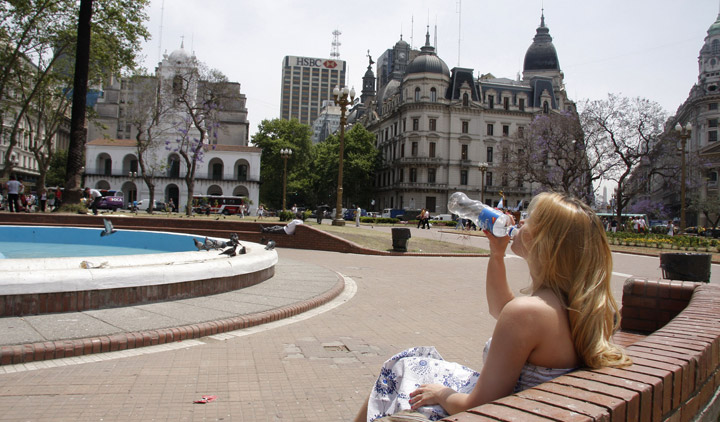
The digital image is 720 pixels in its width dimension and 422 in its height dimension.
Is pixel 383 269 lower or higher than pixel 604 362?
lower

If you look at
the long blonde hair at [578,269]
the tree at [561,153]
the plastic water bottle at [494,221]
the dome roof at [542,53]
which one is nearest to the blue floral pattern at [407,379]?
the long blonde hair at [578,269]

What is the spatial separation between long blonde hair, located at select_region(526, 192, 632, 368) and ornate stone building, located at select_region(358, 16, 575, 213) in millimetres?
65174

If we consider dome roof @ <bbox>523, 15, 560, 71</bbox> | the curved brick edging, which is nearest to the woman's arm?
the curved brick edging

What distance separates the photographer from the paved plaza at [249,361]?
379 cm

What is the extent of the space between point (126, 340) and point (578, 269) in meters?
4.73

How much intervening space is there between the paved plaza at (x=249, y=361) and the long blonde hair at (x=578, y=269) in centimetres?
221

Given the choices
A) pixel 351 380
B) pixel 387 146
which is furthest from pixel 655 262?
pixel 387 146

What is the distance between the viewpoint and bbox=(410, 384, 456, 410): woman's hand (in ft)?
7.00

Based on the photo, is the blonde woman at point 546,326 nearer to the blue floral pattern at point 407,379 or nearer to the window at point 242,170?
the blue floral pattern at point 407,379

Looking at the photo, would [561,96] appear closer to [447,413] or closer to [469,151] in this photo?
[469,151]

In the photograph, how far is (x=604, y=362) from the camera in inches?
79.1

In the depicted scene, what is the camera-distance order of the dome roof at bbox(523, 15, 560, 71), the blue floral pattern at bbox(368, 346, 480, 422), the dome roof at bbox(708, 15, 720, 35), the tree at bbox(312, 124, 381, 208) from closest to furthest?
the blue floral pattern at bbox(368, 346, 480, 422) < the tree at bbox(312, 124, 381, 208) < the dome roof at bbox(523, 15, 560, 71) < the dome roof at bbox(708, 15, 720, 35)

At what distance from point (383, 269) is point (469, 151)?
5876cm

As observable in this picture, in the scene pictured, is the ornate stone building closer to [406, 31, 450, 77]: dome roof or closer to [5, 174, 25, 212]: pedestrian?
[406, 31, 450, 77]: dome roof
